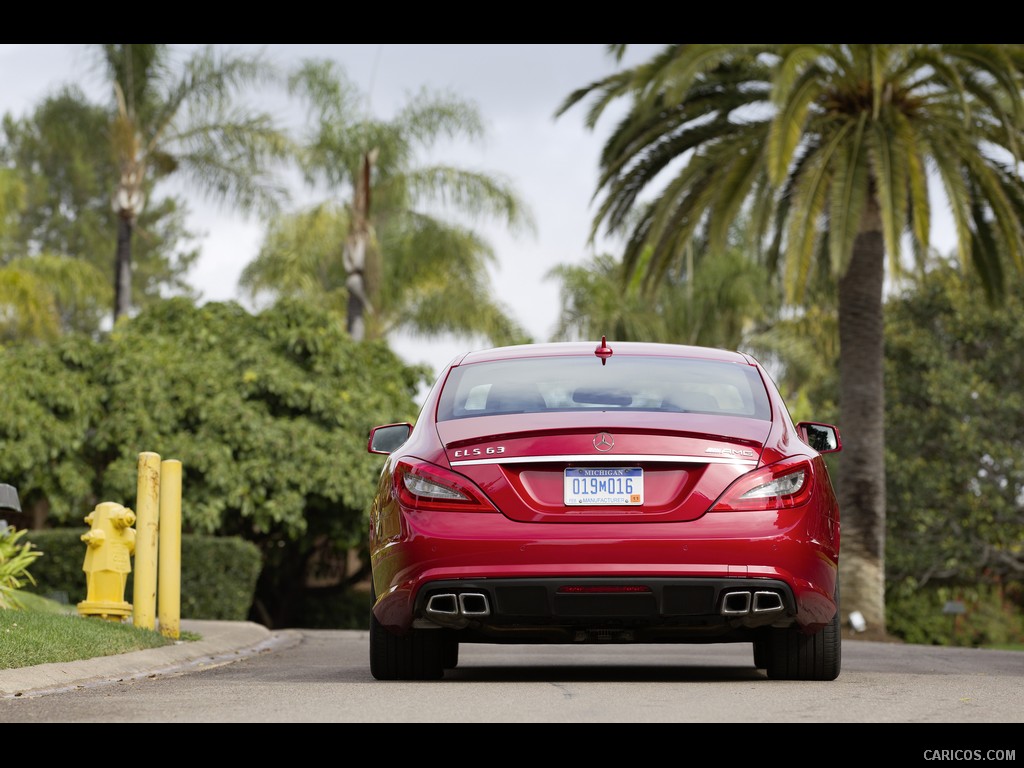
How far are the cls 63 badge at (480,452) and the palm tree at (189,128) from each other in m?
25.0

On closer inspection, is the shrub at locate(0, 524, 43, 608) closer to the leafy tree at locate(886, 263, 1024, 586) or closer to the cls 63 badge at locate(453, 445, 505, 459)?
the cls 63 badge at locate(453, 445, 505, 459)

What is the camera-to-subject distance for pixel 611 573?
679 centimetres

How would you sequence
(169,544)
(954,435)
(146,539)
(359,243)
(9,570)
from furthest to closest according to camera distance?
(359,243) → (954,435) → (9,570) → (169,544) → (146,539)

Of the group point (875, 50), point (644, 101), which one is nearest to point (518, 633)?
point (875, 50)

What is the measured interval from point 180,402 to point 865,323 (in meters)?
10.1

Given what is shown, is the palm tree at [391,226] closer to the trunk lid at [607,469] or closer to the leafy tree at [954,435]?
the leafy tree at [954,435]

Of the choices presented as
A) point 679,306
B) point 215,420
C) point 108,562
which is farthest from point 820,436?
point 679,306

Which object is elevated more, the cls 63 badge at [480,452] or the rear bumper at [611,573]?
the cls 63 badge at [480,452]

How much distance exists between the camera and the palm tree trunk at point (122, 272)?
29844 mm

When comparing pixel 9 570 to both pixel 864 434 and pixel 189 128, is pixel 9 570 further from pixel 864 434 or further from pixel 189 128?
pixel 189 128

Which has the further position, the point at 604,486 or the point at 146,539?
the point at 146,539

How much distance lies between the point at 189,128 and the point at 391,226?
17.1ft

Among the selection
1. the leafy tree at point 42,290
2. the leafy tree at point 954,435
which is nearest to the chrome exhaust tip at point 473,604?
the leafy tree at point 42,290
